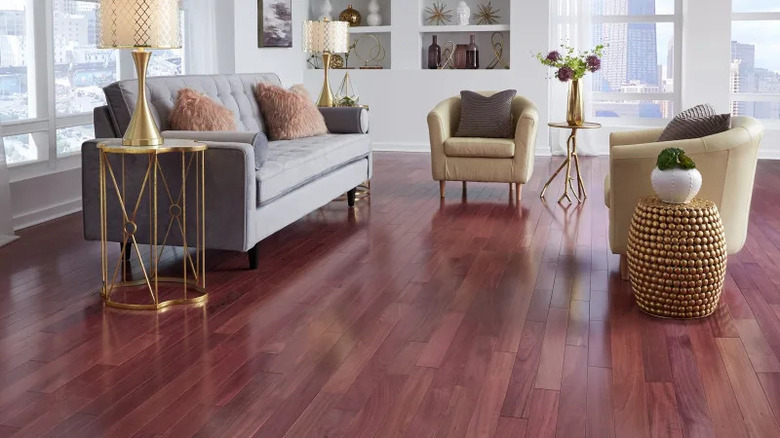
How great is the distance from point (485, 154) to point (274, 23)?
3.29 metres

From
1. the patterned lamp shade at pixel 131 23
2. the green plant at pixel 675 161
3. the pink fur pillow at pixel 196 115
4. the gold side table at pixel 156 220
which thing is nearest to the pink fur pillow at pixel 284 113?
the pink fur pillow at pixel 196 115

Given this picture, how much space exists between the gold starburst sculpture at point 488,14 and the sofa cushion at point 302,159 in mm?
3947

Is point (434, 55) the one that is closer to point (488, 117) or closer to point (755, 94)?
point (488, 117)

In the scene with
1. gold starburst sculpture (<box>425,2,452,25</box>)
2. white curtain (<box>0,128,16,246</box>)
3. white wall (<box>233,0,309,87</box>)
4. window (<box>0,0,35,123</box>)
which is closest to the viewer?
white curtain (<box>0,128,16,246</box>)

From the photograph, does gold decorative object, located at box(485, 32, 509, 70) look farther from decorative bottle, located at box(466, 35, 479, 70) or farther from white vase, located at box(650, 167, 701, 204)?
white vase, located at box(650, 167, 701, 204)

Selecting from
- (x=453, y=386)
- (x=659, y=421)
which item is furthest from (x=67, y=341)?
(x=659, y=421)

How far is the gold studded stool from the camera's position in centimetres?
359

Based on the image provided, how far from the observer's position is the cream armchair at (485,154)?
665 centimetres

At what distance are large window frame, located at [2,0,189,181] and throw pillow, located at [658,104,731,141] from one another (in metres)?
3.77

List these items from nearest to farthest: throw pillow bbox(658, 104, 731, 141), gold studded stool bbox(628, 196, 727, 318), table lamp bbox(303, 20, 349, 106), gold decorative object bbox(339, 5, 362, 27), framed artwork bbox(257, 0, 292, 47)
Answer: gold studded stool bbox(628, 196, 727, 318), throw pillow bbox(658, 104, 731, 141), table lamp bbox(303, 20, 349, 106), framed artwork bbox(257, 0, 292, 47), gold decorative object bbox(339, 5, 362, 27)

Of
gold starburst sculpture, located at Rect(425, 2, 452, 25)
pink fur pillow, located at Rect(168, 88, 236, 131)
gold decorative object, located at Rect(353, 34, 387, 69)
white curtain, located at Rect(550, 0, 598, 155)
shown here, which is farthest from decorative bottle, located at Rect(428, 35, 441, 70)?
pink fur pillow, located at Rect(168, 88, 236, 131)

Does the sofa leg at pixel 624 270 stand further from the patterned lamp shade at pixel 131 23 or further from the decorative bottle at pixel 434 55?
the decorative bottle at pixel 434 55

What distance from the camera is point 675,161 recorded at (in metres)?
3.68

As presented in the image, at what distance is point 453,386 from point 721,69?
24.9ft
